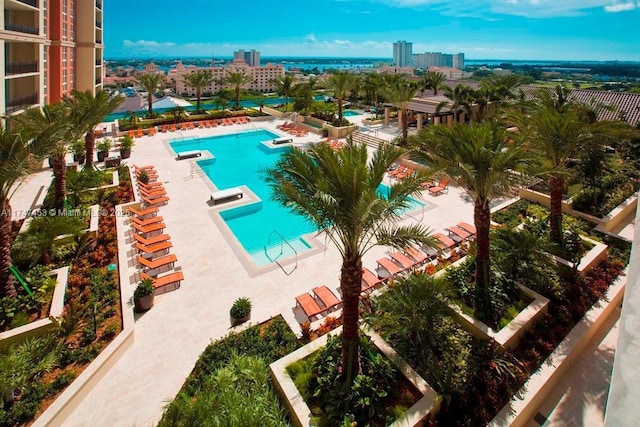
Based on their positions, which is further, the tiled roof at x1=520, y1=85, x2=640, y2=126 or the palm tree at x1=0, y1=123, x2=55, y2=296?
the tiled roof at x1=520, y1=85, x2=640, y2=126

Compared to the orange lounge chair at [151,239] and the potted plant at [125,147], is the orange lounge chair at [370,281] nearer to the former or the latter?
the orange lounge chair at [151,239]

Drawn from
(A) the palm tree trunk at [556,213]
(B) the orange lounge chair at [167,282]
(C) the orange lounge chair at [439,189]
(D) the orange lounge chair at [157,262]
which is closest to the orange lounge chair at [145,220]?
(D) the orange lounge chair at [157,262]

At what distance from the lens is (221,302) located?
9.41 meters

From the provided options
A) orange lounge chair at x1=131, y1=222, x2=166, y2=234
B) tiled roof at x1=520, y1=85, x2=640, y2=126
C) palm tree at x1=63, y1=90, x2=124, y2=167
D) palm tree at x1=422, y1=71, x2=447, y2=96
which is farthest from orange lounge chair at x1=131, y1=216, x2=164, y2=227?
palm tree at x1=422, y1=71, x2=447, y2=96

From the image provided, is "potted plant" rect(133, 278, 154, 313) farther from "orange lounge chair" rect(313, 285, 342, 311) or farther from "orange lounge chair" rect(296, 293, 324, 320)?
"orange lounge chair" rect(313, 285, 342, 311)

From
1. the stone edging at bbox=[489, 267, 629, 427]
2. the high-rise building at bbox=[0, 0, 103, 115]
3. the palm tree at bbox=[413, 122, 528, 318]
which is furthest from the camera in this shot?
the high-rise building at bbox=[0, 0, 103, 115]

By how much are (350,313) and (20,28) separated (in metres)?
23.7

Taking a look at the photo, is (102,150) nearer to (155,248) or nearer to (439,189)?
(155,248)

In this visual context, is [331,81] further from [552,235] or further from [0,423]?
[0,423]

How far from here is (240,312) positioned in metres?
8.46

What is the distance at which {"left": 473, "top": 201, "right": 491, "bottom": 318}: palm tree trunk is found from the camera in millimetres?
8406

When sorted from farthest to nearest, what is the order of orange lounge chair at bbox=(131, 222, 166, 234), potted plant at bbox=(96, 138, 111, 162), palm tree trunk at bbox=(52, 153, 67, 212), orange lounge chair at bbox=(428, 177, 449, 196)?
1. potted plant at bbox=(96, 138, 111, 162)
2. orange lounge chair at bbox=(428, 177, 449, 196)
3. palm tree trunk at bbox=(52, 153, 67, 212)
4. orange lounge chair at bbox=(131, 222, 166, 234)

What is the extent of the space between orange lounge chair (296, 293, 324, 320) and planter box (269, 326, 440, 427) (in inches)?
40.9

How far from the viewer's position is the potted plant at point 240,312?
27.7 ft
